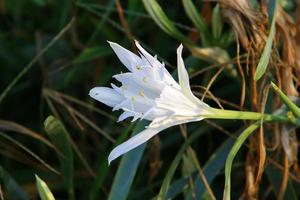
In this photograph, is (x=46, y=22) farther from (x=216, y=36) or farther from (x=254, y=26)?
(x=254, y=26)

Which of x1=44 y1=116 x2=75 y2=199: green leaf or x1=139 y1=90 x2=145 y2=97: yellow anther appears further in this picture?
x1=44 y1=116 x2=75 y2=199: green leaf

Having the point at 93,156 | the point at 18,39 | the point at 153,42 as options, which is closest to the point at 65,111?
the point at 93,156

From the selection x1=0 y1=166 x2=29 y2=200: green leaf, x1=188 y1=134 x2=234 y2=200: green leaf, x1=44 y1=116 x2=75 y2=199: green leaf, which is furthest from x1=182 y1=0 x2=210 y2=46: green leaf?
x1=0 y1=166 x2=29 y2=200: green leaf

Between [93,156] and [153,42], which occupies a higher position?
[153,42]

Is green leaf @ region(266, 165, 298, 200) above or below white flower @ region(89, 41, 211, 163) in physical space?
below

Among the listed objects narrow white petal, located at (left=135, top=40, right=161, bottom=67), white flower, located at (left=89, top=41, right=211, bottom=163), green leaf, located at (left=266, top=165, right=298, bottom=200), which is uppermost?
narrow white petal, located at (left=135, top=40, right=161, bottom=67)

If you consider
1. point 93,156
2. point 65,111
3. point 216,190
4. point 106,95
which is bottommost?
point 216,190

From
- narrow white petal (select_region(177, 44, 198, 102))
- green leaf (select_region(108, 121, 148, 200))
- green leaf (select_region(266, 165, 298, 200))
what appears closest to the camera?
narrow white petal (select_region(177, 44, 198, 102))

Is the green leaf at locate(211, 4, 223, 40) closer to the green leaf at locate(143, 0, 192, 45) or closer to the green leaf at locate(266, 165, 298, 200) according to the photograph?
the green leaf at locate(143, 0, 192, 45)
